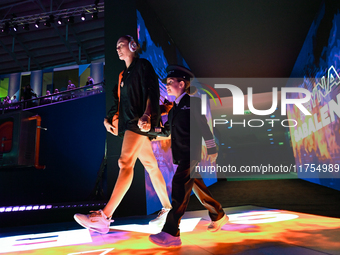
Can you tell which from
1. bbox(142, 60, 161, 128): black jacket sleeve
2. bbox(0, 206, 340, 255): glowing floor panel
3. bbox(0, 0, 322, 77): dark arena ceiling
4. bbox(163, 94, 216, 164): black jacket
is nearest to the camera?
bbox(0, 206, 340, 255): glowing floor panel

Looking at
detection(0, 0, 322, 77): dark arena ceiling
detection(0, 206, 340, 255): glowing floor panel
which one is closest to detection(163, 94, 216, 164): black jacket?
detection(0, 206, 340, 255): glowing floor panel

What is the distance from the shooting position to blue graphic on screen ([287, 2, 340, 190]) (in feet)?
16.6

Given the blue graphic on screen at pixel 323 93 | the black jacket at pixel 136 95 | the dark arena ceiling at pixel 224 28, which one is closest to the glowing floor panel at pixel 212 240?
the black jacket at pixel 136 95

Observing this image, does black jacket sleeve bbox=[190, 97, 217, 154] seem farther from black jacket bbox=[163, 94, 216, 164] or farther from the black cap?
the black cap

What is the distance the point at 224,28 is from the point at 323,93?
2.79 m

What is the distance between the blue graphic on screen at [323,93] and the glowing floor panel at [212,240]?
370 centimetres

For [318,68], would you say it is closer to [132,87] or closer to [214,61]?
[214,61]

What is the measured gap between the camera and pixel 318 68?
624 centimetres

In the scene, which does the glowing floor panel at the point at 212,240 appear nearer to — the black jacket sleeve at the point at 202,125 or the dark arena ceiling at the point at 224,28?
the black jacket sleeve at the point at 202,125

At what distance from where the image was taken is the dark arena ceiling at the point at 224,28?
211 inches

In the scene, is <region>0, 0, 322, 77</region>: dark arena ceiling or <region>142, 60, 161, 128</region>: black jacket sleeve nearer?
<region>142, 60, 161, 128</region>: black jacket sleeve

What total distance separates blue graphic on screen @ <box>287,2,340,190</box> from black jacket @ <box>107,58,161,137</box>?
173 inches

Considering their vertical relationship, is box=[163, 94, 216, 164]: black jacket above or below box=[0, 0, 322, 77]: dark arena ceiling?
below

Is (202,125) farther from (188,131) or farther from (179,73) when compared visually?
(179,73)
